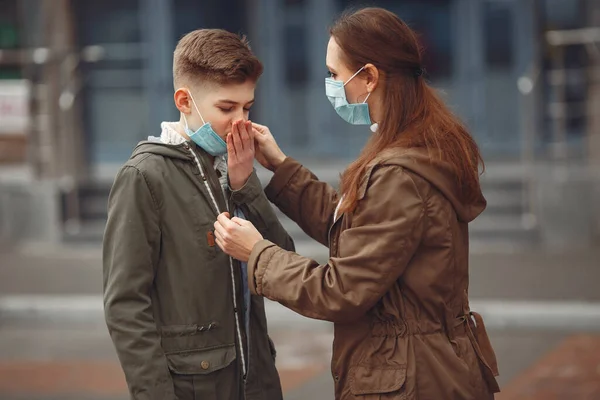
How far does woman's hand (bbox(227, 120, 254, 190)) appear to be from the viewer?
9.36 feet

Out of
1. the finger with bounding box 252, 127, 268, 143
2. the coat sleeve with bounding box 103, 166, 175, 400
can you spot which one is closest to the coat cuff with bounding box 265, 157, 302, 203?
the finger with bounding box 252, 127, 268, 143

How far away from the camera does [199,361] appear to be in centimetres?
279

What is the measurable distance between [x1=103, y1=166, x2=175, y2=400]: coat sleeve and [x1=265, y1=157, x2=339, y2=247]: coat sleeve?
1.90 feet

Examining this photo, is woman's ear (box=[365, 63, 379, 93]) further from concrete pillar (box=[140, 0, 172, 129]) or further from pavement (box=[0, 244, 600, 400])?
concrete pillar (box=[140, 0, 172, 129])

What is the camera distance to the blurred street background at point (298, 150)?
7.07m

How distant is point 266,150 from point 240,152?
1.23ft

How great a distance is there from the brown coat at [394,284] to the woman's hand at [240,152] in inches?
10.7

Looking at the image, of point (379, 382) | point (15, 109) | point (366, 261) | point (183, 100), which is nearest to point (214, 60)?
point (183, 100)

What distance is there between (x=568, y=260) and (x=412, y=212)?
286 inches

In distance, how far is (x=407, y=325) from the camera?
106 inches

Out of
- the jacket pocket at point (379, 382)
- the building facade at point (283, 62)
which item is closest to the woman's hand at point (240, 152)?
the jacket pocket at point (379, 382)

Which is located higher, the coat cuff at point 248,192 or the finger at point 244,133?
the finger at point 244,133

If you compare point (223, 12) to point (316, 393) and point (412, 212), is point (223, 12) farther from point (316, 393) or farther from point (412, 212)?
point (412, 212)

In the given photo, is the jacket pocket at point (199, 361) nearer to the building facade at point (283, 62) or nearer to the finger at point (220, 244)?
the finger at point (220, 244)
